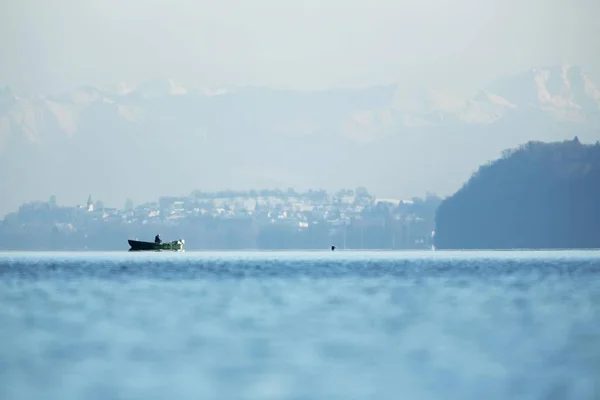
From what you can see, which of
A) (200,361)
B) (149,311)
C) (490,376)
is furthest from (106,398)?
(149,311)

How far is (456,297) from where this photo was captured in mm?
67000

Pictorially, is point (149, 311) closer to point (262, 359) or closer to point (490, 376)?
point (262, 359)

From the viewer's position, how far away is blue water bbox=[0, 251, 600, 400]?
30547 millimetres

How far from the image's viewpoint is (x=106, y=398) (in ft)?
95.1

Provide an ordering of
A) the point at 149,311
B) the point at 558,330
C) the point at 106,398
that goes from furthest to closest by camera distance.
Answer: the point at 149,311 < the point at 558,330 < the point at 106,398

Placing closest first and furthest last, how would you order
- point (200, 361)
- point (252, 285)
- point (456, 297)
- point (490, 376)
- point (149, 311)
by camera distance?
point (490, 376)
point (200, 361)
point (149, 311)
point (456, 297)
point (252, 285)

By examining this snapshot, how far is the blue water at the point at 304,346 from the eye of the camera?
1203 inches

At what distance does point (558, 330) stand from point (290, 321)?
1089cm

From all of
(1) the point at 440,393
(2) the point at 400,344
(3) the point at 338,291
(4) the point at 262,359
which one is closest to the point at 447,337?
(2) the point at 400,344

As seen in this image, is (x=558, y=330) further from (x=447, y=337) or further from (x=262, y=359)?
(x=262, y=359)

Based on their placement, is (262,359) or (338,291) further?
(338,291)

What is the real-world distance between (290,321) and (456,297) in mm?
19119

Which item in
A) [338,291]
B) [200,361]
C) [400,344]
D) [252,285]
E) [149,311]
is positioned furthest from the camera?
[252,285]

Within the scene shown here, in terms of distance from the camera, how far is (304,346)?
39.9 meters
